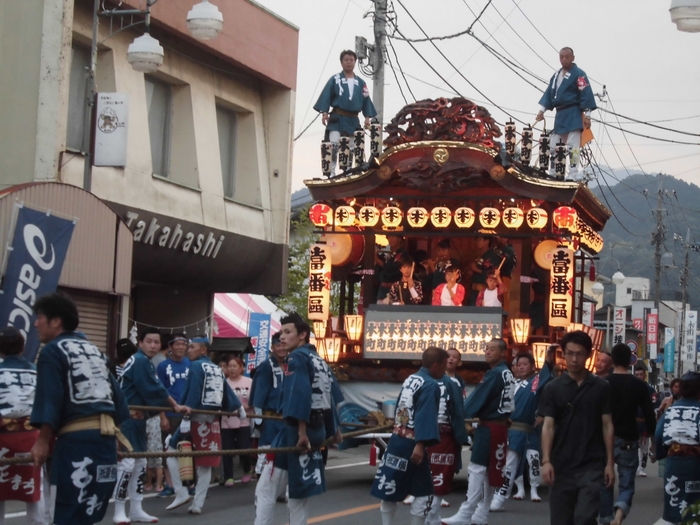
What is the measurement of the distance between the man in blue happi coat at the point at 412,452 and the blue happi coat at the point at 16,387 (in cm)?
298

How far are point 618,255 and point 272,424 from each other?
159 metres

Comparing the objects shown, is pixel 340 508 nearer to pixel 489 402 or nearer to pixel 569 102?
pixel 489 402

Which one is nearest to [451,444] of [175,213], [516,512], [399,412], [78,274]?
[399,412]

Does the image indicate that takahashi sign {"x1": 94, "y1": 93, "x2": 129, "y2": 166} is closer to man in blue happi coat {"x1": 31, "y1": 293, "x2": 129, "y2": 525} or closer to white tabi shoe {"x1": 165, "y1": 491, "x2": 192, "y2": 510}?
white tabi shoe {"x1": 165, "y1": 491, "x2": 192, "y2": 510}

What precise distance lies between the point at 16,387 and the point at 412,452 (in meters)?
3.30

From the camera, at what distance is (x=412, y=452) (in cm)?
942

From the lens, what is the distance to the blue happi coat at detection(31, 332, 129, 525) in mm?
6965

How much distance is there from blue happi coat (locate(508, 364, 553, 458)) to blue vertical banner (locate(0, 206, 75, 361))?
5872 millimetres

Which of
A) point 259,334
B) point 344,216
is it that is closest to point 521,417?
point 344,216

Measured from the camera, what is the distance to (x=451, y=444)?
10.8 meters

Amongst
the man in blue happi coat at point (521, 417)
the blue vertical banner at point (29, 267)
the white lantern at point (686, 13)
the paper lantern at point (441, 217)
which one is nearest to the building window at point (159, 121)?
the paper lantern at point (441, 217)

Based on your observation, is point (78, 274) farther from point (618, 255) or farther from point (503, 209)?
point (618, 255)

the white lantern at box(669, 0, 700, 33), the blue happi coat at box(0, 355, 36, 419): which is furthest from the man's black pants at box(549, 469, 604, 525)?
the white lantern at box(669, 0, 700, 33)

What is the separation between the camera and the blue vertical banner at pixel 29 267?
529 inches
